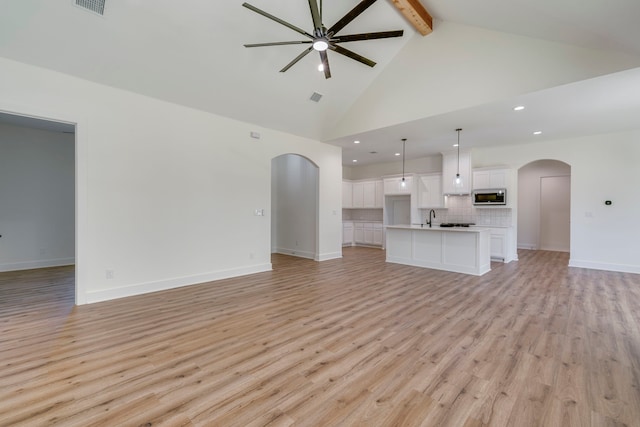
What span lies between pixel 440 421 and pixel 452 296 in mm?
2702

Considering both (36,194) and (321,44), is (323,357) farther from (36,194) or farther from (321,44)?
(36,194)

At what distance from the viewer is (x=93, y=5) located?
9.87 ft

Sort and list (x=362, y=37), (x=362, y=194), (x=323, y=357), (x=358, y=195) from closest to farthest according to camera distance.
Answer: (x=323, y=357) → (x=362, y=37) → (x=362, y=194) → (x=358, y=195)

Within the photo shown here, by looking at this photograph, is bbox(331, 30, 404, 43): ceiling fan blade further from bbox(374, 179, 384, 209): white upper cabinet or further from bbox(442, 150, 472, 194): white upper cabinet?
bbox(374, 179, 384, 209): white upper cabinet

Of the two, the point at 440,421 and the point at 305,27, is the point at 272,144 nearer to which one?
the point at 305,27

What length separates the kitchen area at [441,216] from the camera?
5731 millimetres

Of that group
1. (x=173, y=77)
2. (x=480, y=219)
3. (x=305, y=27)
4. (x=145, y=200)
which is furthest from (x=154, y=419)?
(x=480, y=219)

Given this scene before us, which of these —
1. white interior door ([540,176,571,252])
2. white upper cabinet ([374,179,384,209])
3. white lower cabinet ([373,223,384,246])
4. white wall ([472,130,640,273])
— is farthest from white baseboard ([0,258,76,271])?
white interior door ([540,176,571,252])

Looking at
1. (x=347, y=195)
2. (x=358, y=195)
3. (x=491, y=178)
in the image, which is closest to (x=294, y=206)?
(x=347, y=195)

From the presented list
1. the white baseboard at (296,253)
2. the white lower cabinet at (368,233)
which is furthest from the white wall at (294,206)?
the white lower cabinet at (368,233)

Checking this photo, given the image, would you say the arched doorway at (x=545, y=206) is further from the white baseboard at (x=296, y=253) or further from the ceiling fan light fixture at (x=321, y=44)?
the ceiling fan light fixture at (x=321, y=44)

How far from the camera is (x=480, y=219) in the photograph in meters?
7.72

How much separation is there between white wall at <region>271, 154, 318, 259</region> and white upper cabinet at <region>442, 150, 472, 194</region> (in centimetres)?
373

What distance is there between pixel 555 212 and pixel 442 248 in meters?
5.58
